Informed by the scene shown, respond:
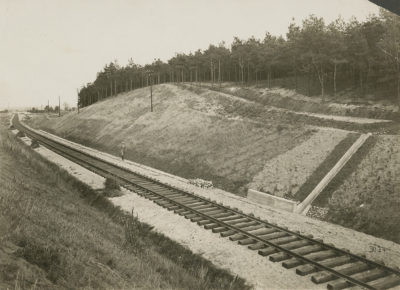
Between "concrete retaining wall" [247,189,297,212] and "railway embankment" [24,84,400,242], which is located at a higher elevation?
"railway embankment" [24,84,400,242]

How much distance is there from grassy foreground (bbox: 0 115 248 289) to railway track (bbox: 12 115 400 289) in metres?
2.05

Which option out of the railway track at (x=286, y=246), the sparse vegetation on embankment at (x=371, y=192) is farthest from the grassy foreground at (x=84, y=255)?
the sparse vegetation on embankment at (x=371, y=192)

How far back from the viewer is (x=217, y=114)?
4275 cm

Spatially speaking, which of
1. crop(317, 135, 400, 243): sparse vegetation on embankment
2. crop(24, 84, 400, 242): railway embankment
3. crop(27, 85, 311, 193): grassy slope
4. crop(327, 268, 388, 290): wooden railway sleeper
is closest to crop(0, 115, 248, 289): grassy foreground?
crop(327, 268, 388, 290): wooden railway sleeper

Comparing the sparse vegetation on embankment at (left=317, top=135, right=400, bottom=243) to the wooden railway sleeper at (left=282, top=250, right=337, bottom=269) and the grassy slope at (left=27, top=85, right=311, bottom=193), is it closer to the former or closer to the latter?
the wooden railway sleeper at (left=282, top=250, right=337, bottom=269)

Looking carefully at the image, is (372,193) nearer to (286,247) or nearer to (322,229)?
(322,229)

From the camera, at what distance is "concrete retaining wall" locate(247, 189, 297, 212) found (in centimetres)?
1875

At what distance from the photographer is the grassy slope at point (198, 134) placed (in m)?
26.8

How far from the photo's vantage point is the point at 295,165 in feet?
76.3

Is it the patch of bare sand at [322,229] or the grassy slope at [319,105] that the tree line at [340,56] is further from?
the patch of bare sand at [322,229]

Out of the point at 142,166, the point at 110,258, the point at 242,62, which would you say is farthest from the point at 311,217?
the point at 242,62

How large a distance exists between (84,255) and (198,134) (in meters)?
27.9

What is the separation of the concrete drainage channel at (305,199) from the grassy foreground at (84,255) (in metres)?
7.45

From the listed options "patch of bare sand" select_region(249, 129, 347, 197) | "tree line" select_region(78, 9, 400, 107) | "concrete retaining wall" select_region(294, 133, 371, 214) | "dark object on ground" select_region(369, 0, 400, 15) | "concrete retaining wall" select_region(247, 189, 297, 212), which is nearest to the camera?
"dark object on ground" select_region(369, 0, 400, 15)
